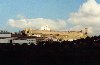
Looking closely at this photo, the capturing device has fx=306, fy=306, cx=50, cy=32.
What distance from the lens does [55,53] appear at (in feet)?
115

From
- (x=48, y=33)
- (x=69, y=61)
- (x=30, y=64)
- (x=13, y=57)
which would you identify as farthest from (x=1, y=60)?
(x=48, y=33)

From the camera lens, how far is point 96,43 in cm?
3284

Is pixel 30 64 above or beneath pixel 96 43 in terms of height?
beneath

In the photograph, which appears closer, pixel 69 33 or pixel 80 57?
pixel 80 57

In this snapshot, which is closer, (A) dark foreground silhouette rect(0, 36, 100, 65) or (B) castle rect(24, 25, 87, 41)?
(A) dark foreground silhouette rect(0, 36, 100, 65)

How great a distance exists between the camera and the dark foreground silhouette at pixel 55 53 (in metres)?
31.5

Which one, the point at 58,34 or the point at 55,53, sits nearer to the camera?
the point at 55,53

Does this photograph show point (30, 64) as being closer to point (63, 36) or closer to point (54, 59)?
point (54, 59)

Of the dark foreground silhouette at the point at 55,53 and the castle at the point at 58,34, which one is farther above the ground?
the castle at the point at 58,34

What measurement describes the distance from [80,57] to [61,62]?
2577 millimetres

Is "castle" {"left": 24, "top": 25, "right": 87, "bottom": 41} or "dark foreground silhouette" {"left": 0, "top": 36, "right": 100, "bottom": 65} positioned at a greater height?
"castle" {"left": 24, "top": 25, "right": 87, "bottom": 41}

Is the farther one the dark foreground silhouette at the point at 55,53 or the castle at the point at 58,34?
the castle at the point at 58,34

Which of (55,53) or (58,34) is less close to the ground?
(58,34)

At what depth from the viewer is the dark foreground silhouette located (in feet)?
103
